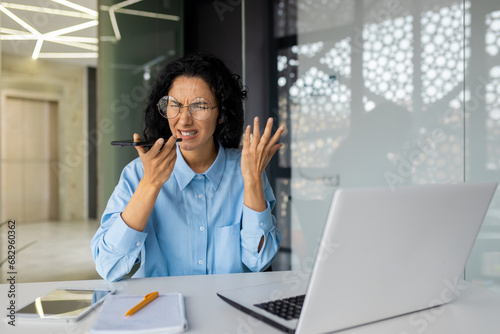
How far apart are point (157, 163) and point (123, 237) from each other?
23 centimetres

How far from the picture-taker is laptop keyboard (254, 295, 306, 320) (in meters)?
0.85

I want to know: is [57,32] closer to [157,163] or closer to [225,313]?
[157,163]

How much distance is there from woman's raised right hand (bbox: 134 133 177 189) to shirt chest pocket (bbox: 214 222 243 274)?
0.29 meters

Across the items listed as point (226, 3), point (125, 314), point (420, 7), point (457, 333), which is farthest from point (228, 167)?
point (226, 3)

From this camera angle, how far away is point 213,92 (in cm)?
162

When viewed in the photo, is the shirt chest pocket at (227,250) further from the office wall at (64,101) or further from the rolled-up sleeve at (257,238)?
the office wall at (64,101)

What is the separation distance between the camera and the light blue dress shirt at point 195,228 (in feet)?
4.51

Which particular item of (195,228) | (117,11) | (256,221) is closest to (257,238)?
(256,221)

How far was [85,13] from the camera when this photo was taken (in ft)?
9.88

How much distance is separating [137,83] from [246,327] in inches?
111

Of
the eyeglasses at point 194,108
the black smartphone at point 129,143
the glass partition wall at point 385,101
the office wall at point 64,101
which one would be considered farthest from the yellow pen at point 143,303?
the office wall at point 64,101

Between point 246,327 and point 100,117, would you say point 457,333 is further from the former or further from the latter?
point 100,117

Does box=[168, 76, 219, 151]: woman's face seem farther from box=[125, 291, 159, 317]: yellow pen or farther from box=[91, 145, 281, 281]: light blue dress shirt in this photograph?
box=[125, 291, 159, 317]: yellow pen

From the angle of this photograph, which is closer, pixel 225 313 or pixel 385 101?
pixel 225 313
